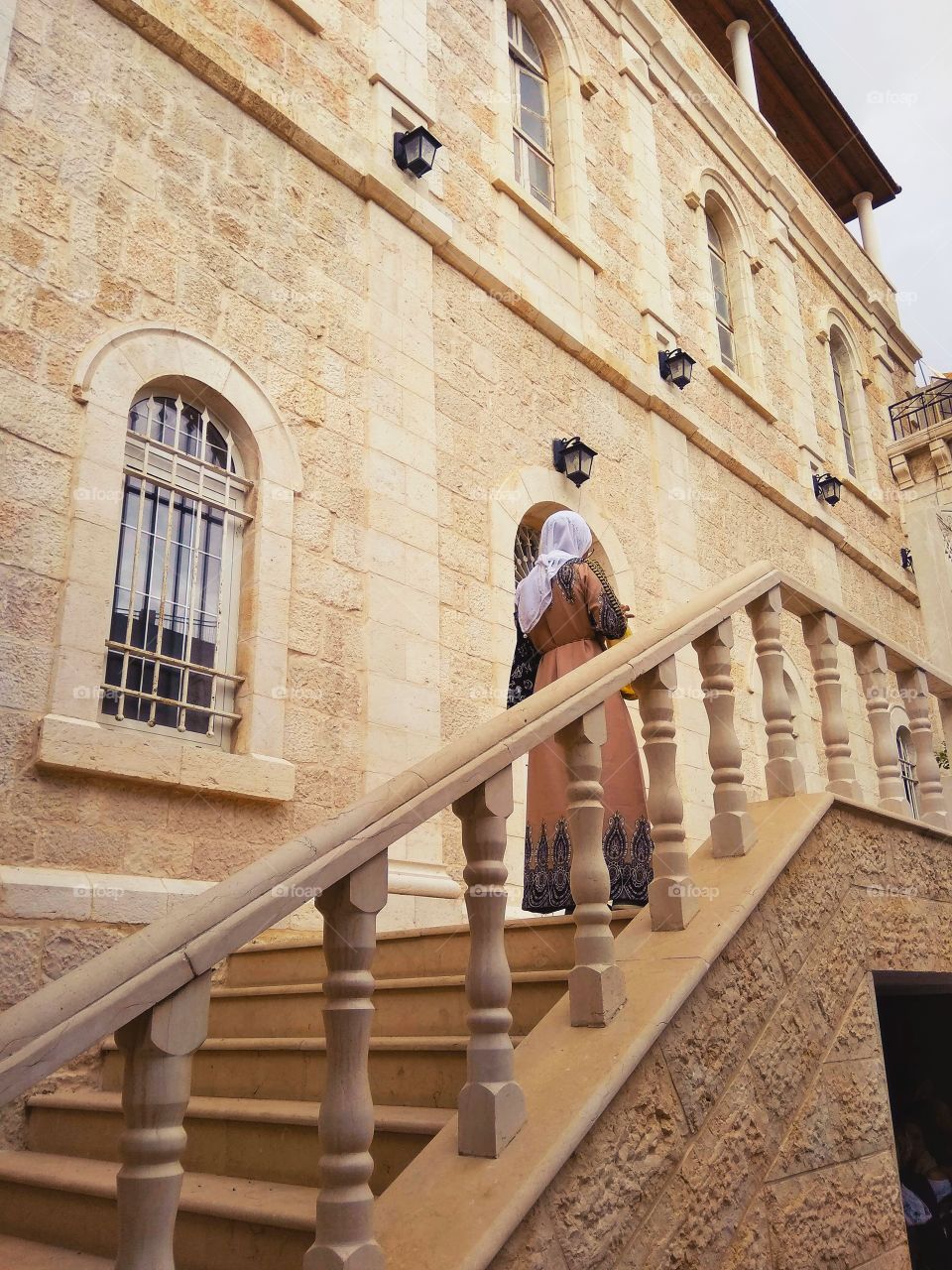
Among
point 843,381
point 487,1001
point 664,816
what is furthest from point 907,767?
point 487,1001

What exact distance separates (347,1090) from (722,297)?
36.8 feet

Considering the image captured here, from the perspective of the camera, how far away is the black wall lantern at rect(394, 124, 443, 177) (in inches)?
266

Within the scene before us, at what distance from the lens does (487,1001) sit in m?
2.27

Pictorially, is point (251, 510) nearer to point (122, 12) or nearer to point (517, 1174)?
point (122, 12)

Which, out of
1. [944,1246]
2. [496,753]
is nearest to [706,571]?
[944,1246]

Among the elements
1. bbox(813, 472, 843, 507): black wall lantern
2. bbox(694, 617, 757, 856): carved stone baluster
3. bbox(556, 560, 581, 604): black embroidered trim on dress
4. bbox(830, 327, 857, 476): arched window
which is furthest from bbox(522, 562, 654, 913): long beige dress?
bbox(830, 327, 857, 476): arched window

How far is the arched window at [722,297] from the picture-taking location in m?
11.4

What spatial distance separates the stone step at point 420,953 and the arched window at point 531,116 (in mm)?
6531

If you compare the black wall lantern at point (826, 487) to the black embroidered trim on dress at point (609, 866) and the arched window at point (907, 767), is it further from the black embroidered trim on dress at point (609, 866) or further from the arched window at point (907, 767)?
the black embroidered trim on dress at point (609, 866)

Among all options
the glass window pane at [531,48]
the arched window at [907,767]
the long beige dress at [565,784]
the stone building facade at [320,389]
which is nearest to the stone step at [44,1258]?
the stone building facade at [320,389]

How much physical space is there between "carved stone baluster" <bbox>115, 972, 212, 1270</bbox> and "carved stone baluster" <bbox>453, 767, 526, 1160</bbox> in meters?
0.72

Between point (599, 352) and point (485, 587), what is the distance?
2.79 m

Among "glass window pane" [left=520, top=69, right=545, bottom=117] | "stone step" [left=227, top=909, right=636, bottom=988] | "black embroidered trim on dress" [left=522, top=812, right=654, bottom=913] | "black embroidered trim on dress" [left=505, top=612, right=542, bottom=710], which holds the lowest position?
"stone step" [left=227, top=909, right=636, bottom=988]

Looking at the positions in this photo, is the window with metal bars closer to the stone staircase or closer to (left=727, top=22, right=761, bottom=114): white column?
the stone staircase
